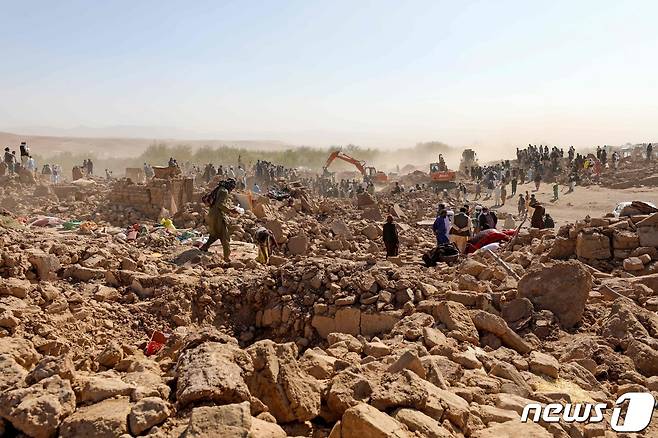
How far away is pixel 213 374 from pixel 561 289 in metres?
4.42

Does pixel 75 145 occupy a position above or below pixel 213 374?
above

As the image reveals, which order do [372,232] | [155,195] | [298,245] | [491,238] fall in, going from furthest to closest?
[155,195], [372,232], [298,245], [491,238]

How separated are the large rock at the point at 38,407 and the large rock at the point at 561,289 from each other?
16.0ft

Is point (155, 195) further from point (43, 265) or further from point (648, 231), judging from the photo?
point (648, 231)

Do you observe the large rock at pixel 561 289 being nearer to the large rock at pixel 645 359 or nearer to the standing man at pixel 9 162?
the large rock at pixel 645 359

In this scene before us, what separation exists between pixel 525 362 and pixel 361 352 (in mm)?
1429

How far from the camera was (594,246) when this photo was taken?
827 centimetres

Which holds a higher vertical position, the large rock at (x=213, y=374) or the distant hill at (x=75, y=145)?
the distant hill at (x=75, y=145)

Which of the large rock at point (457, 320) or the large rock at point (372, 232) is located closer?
the large rock at point (457, 320)

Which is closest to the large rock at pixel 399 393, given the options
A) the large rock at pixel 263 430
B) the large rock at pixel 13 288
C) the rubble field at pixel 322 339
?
the rubble field at pixel 322 339

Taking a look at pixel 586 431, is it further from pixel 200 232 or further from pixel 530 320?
pixel 200 232

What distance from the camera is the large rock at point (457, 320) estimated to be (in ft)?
16.4

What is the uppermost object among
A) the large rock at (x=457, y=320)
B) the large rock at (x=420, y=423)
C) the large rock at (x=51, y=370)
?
the large rock at (x=51, y=370)

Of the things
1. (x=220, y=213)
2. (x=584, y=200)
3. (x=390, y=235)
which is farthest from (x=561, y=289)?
(x=584, y=200)
